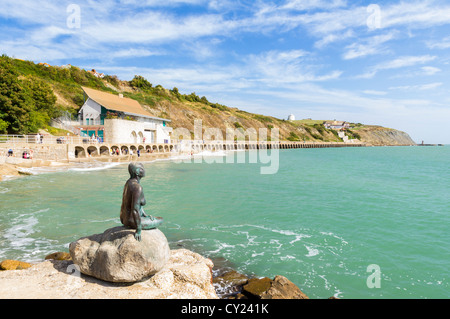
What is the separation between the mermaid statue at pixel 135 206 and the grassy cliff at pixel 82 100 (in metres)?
35.1

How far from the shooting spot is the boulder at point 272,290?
20.4ft

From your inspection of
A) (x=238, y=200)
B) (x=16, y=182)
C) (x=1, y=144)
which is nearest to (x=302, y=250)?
(x=238, y=200)

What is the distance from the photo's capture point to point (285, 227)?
12336 mm

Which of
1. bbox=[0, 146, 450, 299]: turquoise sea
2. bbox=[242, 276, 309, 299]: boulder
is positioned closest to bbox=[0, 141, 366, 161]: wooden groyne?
bbox=[0, 146, 450, 299]: turquoise sea

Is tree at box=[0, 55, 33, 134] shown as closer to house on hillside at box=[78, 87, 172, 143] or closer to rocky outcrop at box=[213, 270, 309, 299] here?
house on hillside at box=[78, 87, 172, 143]

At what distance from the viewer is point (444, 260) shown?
30.4 feet

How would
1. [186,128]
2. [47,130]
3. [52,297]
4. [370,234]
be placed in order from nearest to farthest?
Result: 1. [52,297]
2. [370,234]
3. [47,130]
4. [186,128]

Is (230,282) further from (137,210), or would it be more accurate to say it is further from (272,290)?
(137,210)

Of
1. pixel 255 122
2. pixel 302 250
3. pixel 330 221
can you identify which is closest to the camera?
pixel 302 250

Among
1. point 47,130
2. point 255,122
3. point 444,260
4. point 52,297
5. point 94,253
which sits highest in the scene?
point 255,122

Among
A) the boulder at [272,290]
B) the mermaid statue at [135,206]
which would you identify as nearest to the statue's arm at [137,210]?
the mermaid statue at [135,206]

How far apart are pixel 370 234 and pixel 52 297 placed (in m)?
11.7

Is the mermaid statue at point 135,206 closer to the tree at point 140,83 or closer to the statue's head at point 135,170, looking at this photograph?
the statue's head at point 135,170

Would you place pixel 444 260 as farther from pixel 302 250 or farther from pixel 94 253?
pixel 94 253
